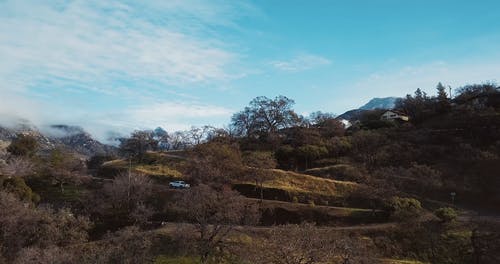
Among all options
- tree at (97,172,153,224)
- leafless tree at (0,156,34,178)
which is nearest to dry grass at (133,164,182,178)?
tree at (97,172,153,224)

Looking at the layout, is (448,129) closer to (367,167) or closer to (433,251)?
(367,167)

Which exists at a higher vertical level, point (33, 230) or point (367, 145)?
point (367, 145)

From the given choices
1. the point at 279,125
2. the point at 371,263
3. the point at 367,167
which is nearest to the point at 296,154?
the point at 367,167

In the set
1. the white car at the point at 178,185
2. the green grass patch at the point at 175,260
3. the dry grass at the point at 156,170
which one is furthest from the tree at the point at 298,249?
the dry grass at the point at 156,170

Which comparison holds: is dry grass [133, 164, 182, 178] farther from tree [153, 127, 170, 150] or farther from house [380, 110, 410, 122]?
house [380, 110, 410, 122]

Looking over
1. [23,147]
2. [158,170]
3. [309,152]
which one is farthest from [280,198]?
[23,147]

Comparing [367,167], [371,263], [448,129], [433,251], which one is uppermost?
[448,129]

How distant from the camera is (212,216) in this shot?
37688 millimetres

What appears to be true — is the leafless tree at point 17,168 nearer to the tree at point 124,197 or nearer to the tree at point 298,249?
the tree at point 124,197

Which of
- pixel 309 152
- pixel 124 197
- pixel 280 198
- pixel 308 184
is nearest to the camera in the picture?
pixel 124 197

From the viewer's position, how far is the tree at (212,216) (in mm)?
35781

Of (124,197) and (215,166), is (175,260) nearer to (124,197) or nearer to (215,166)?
(124,197)

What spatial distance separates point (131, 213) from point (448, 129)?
5508cm

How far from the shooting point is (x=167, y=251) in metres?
35.8
